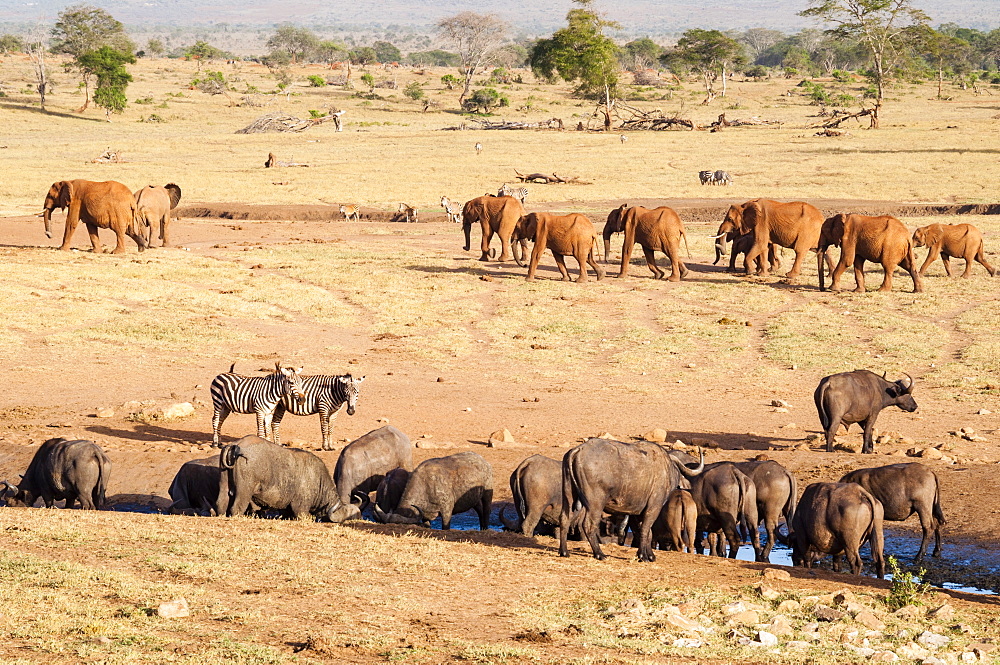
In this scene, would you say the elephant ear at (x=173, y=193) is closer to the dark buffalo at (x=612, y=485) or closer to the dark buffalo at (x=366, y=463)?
the dark buffalo at (x=366, y=463)

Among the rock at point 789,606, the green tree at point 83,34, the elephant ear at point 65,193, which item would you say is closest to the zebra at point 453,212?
the elephant ear at point 65,193

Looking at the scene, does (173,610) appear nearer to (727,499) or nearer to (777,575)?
(777,575)

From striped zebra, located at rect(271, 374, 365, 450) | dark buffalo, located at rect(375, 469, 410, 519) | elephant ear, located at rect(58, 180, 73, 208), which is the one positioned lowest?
dark buffalo, located at rect(375, 469, 410, 519)

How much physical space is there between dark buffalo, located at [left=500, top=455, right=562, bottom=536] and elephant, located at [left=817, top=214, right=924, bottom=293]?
1515cm

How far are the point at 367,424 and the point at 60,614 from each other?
797 centimetres

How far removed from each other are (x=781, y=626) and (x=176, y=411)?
385 inches

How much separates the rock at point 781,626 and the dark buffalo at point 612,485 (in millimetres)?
1981

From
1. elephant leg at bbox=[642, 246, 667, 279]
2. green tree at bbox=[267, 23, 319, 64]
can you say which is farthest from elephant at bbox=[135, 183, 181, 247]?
green tree at bbox=[267, 23, 319, 64]

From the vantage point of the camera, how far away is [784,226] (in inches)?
1048

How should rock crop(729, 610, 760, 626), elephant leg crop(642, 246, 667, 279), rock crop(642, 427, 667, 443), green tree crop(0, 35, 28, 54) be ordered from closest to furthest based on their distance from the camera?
rock crop(729, 610, 760, 626) < rock crop(642, 427, 667, 443) < elephant leg crop(642, 246, 667, 279) < green tree crop(0, 35, 28, 54)

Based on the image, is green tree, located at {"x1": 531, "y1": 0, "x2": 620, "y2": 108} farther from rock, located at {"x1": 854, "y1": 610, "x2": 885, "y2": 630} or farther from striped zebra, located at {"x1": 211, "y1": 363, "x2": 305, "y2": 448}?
rock, located at {"x1": 854, "y1": 610, "x2": 885, "y2": 630}

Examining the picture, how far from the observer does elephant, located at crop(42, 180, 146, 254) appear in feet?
88.9

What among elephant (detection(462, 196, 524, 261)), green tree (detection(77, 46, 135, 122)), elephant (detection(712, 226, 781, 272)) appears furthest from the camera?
green tree (detection(77, 46, 135, 122))

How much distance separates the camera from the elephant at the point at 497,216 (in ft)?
94.0
